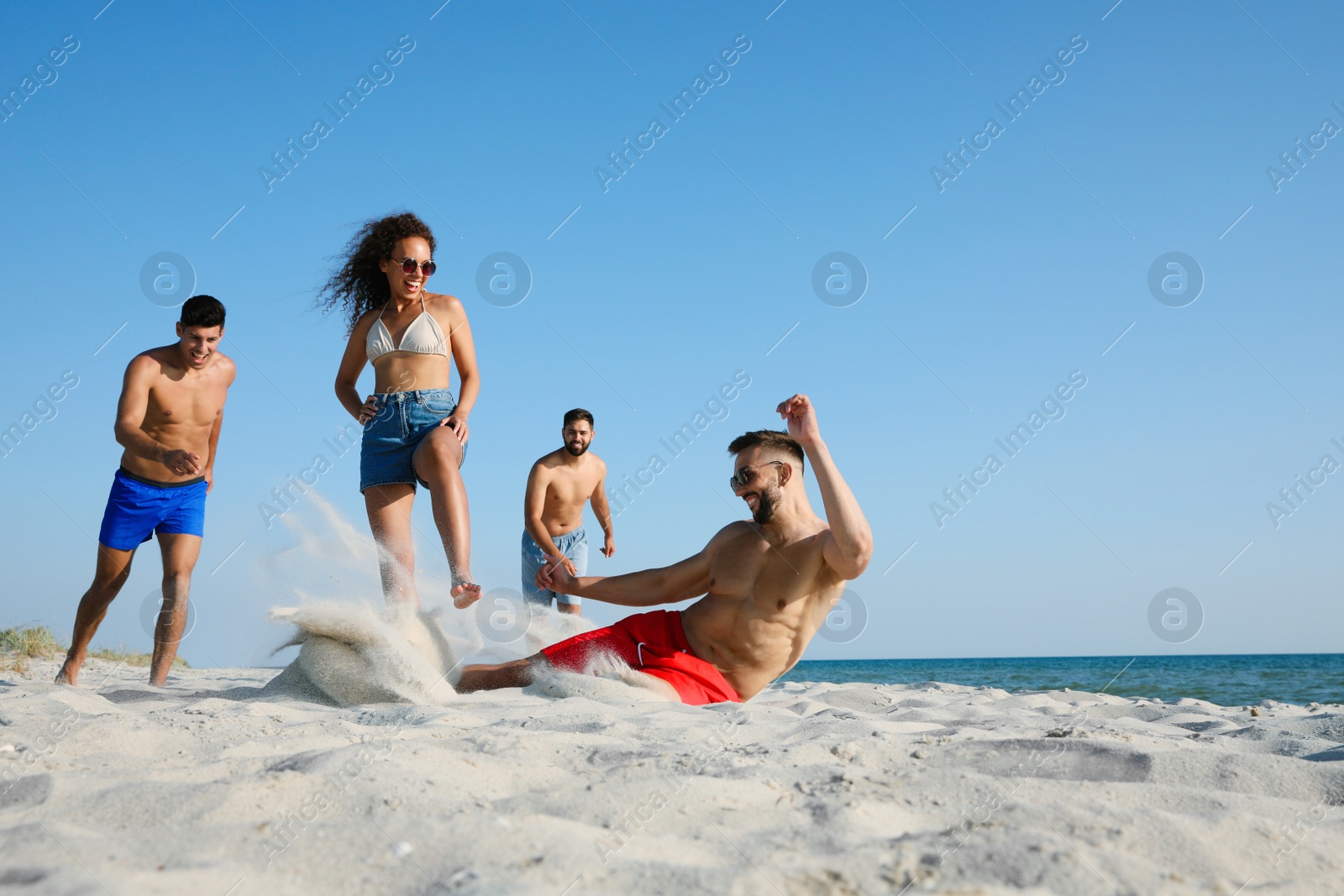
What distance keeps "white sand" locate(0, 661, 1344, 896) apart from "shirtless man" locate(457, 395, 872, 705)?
0.93m

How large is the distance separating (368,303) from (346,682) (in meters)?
2.31

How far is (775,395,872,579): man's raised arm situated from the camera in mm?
3449

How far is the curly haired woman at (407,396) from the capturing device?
4.18m

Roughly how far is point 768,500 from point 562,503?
12.4ft

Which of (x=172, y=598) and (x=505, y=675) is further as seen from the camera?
(x=172, y=598)

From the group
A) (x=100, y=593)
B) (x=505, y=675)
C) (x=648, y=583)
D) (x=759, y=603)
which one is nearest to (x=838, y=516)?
(x=759, y=603)

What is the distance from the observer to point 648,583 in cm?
420

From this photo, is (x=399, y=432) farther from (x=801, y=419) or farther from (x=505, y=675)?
(x=801, y=419)

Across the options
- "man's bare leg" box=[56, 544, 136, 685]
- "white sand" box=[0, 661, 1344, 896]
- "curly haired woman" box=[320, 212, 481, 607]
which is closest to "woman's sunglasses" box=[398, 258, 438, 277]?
"curly haired woman" box=[320, 212, 481, 607]

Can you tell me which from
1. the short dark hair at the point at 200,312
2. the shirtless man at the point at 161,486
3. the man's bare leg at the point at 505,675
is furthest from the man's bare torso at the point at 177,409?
the man's bare leg at the point at 505,675

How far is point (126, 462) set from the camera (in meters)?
4.46

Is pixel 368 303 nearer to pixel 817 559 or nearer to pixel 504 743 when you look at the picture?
pixel 817 559

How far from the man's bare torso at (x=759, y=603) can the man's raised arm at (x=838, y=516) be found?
13cm

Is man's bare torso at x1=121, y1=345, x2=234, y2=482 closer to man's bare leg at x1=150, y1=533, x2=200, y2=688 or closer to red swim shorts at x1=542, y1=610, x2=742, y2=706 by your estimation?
man's bare leg at x1=150, y1=533, x2=200, y2=688
